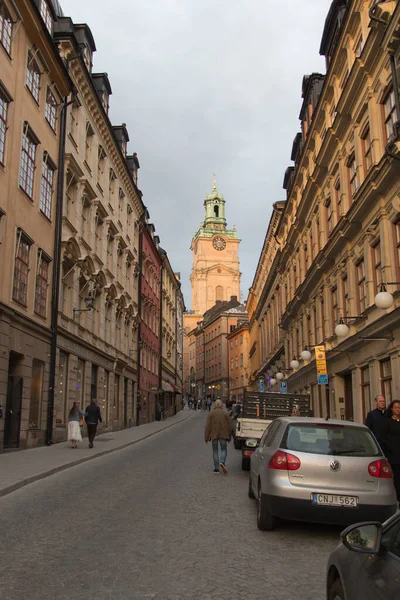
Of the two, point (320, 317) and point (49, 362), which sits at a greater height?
point (320, 317)

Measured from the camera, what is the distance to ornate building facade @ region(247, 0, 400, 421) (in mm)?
16719

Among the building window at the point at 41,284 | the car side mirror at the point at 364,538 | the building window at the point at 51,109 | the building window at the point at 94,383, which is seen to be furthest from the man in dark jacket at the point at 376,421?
the building window at the point at 94,383

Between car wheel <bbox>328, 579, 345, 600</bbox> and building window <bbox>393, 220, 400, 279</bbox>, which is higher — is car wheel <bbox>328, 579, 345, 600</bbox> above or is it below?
below

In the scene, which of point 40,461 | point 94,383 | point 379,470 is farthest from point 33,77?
point 379,470

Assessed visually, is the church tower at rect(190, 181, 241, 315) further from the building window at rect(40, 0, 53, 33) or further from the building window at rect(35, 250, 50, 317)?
the building window at rect(35, 250, 50, 317)

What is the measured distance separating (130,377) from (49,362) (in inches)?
727

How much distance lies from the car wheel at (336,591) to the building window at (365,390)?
16.6 metres

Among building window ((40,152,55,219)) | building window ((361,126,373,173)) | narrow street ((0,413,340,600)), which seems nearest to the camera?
narrow street ((0,413,340,600))

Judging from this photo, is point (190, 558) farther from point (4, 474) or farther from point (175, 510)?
point (4, 474)

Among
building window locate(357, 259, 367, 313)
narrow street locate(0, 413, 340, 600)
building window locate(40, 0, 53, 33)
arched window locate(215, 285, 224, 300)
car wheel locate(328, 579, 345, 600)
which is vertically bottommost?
narrow street locate(0, 413, 340, 600)

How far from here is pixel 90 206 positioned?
27.9m

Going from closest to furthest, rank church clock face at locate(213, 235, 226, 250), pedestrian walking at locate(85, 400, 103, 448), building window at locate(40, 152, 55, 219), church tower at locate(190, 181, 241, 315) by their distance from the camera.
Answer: pedestrian walking at locate(85, 400, 103, 448), building window at locate(40, 152, 55, 219), church tower at locate(190, 181, 241, 315), church clock face at locate(213, 235, 226, 250)

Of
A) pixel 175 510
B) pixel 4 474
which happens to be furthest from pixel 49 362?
pixel 175 510

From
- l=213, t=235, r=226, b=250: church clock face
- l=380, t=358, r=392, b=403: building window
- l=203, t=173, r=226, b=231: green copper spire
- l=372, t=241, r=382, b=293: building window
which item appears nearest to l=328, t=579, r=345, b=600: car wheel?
l=380, t=358, r=392, b=403: building window
